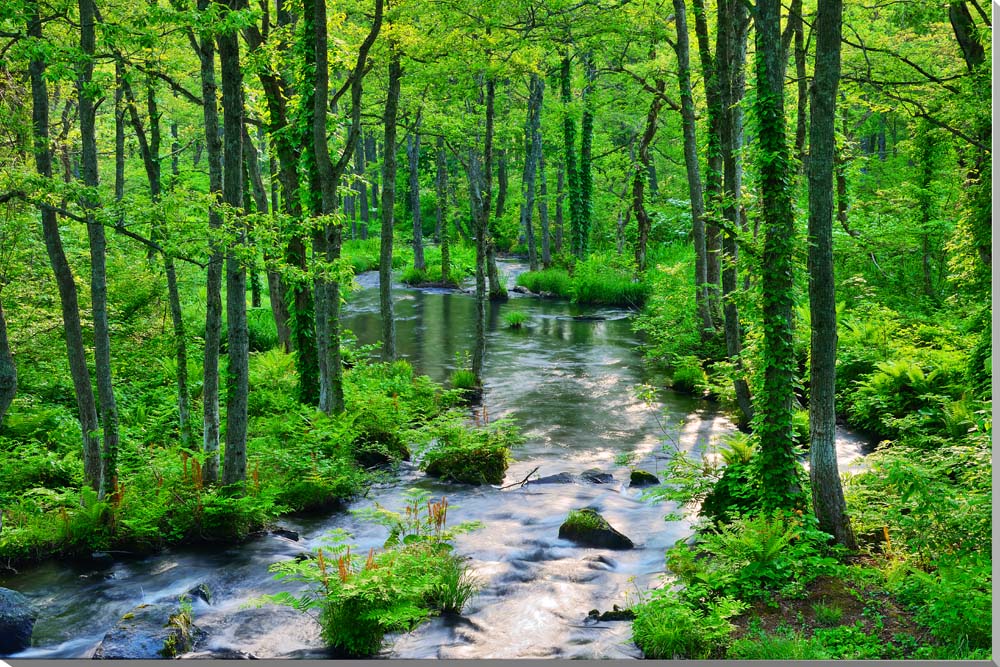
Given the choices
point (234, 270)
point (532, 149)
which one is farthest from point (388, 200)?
point (532, 149)

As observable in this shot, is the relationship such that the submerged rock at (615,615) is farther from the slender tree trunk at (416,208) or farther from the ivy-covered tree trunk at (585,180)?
the slender tree trunk at (416,208)

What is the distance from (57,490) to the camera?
920 cm

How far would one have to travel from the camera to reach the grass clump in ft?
20.2

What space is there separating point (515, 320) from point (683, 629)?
59.5 feet

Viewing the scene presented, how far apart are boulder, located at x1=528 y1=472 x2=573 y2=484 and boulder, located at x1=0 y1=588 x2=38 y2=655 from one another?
6397 millimetres

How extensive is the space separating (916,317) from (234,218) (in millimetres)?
13032

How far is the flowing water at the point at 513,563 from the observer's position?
6.41 meters

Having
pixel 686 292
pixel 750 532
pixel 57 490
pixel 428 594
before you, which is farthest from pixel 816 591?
pixel 686 292

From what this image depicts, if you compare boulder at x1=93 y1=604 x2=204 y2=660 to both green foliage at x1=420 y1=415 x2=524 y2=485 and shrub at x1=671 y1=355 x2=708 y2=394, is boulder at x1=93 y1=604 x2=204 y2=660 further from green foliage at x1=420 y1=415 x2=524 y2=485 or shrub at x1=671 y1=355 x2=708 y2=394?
shrub at x1=671 y1=355 x2=708 y2=394

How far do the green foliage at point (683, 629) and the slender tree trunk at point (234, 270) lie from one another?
16.1ft

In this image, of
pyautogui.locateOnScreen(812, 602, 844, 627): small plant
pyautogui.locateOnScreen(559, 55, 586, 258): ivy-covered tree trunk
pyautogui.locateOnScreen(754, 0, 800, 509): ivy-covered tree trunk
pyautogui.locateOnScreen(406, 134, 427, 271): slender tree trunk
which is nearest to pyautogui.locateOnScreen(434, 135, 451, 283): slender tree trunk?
pyautogui.locateOnScreen(406, 134, 427, 271): slender tree trunk

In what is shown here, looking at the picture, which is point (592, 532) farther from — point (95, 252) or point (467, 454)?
point (95, 252)

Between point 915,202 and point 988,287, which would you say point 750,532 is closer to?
point 988,287

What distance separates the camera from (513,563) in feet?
26.9
